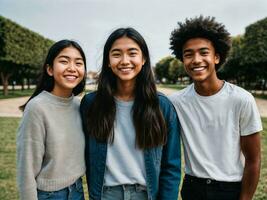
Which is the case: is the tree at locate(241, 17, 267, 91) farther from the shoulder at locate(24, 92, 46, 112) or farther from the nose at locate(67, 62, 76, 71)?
the shoulder at locate(24, 92, 46, 112)

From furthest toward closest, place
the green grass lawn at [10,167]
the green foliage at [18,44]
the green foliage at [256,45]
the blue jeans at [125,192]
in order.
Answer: the green foliage at [18,44] < the green foliage at [256,45] < the green grass lawn at [10,167] < the blue jeans at [125,192]

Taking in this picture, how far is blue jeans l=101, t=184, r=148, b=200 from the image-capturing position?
264cm

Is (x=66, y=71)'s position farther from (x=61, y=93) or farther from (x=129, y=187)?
(x=129, y=187)

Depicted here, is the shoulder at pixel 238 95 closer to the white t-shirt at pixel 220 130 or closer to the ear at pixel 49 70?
the white t-shirt at pixel 220 130

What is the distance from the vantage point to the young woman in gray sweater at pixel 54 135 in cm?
255

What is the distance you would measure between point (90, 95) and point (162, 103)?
0.60m

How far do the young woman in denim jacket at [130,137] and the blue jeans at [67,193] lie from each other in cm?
13

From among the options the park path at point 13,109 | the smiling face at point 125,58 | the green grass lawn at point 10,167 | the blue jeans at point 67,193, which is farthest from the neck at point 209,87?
the park path at point 13,109

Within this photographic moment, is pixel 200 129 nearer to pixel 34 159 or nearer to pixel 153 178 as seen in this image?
pixel 153 178

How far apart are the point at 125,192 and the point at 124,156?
26 cm

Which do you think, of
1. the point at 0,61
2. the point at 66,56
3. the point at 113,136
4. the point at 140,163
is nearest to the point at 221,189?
the point at 140,163

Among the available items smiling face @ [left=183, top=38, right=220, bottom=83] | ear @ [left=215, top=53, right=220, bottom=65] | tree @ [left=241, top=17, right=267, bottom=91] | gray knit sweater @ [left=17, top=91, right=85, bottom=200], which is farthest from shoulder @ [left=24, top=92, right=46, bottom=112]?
tree @ [left=241, top=17, right=267, bottom=91]

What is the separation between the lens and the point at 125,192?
2.63 metres

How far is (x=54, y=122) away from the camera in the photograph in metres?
2.69
